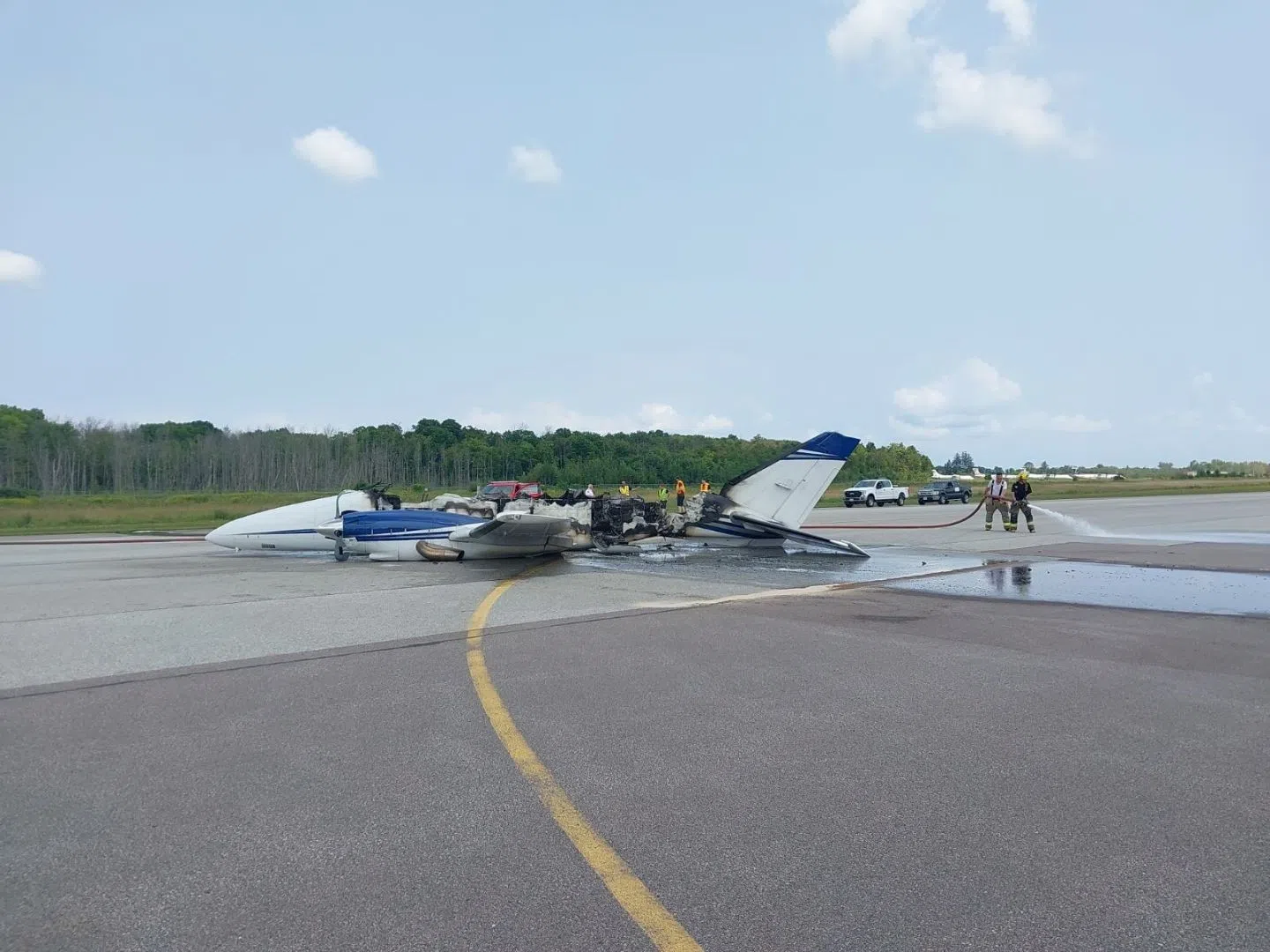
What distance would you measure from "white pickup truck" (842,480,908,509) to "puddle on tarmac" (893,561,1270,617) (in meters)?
31.7

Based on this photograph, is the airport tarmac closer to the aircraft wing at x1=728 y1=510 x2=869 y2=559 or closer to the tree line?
the aircraft wing at x1=728 y1=510 x2=869 y2=559

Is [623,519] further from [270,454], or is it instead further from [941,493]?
[270,454]

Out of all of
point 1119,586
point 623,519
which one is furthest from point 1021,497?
point 623,519

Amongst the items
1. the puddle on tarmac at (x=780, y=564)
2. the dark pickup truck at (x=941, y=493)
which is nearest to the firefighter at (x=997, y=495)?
the puddle on tarmac at (x=780, y=564)

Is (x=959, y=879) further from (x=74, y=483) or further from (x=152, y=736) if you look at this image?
(x=74, y=483)

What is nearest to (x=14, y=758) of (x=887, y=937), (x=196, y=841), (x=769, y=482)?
(x=196, y=841)

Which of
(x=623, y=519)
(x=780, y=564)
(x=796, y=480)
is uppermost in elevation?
(x=796, y=480)

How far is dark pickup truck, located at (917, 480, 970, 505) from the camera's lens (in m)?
50.6

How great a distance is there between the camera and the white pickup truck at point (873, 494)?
48188 millimetres

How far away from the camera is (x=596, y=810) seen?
4.28 m

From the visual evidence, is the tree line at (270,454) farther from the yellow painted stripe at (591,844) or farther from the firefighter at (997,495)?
the yellow painted stripe at (591,844)

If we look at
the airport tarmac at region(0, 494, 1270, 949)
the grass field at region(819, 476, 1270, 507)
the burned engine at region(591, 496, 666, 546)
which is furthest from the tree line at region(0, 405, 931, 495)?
the airport tarmac at region(0, 494, 1270, 949)

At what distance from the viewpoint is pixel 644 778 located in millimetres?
4750

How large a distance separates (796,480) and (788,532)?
112 centimetres
